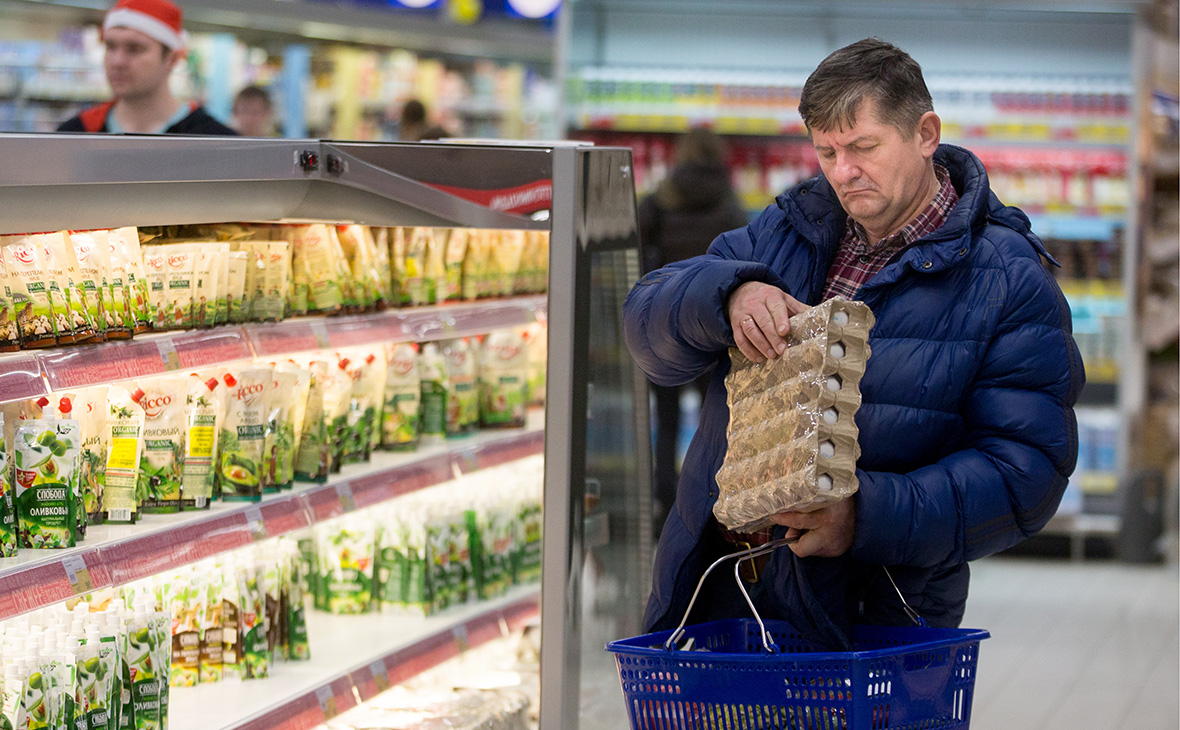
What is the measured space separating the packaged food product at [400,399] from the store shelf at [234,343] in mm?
Result: 76

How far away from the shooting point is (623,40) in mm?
7457

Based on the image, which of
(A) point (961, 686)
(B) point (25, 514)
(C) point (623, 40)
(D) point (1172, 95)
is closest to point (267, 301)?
(B) point (25, 514)

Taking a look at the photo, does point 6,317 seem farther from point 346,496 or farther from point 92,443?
point 346,496

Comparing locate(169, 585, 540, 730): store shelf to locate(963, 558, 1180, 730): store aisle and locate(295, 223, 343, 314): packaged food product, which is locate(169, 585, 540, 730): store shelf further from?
locate(963, 558, 1180, 730): store aisle

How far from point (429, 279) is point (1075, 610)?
3812mm

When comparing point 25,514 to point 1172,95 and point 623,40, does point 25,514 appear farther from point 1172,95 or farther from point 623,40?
point 1172,95

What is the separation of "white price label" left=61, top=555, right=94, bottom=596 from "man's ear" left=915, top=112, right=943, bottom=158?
147 cm

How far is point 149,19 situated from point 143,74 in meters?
0.18

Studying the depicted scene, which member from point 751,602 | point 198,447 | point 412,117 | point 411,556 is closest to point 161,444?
point 198,447

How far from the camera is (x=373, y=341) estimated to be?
9.57 ft

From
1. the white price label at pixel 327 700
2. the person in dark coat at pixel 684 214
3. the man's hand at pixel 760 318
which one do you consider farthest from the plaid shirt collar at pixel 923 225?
the person in dark coat at pixel 684 214

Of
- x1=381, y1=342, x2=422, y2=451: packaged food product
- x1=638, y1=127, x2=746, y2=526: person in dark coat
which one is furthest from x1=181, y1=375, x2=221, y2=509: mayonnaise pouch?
x1=638, y1=127, x2=746, y2=526: person in dark coat

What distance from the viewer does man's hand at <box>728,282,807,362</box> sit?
168 centimetres

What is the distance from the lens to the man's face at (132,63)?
13.0ft
